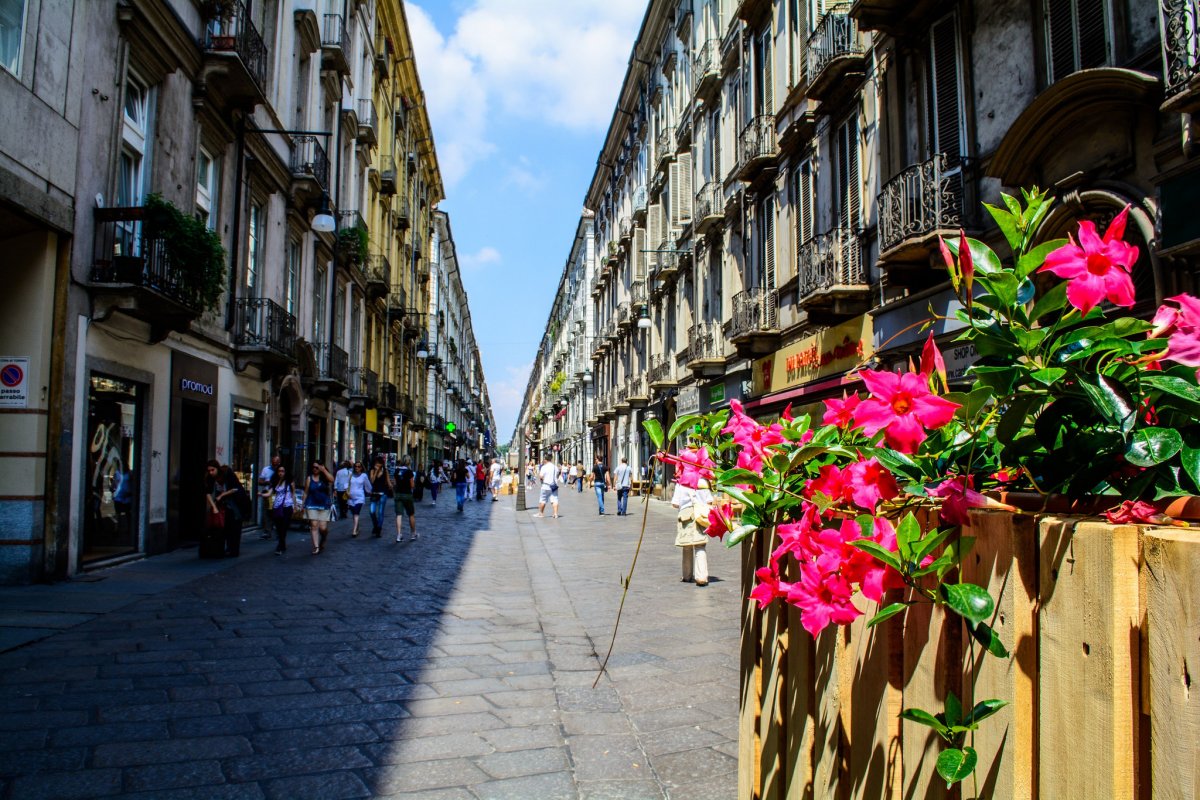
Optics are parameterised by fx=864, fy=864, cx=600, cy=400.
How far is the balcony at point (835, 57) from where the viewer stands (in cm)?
1474

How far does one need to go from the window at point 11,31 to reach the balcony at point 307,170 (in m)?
9.95

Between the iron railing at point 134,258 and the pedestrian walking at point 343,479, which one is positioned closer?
the iron railing at point 134,258

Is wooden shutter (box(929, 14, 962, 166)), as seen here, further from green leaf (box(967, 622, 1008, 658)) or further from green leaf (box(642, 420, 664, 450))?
green leaf (box(967, 622, 1008, 658))

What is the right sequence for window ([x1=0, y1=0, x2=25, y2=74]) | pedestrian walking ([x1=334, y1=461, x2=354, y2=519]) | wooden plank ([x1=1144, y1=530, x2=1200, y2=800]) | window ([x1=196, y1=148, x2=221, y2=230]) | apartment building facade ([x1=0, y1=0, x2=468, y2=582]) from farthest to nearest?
pedestrian walking ([x1=334, y1=461, x2=354, y2=519]) → window ([x1=196, y1=148, x2=221, y2=230]) → apartment building facade ([x1=0, y1=0, x2=468, y2=582]) → window ([x1=0, y1=0, x2=25, y2=74]) → wooden plank ([x1=1144, y1=530, x2=1200, y2=800])

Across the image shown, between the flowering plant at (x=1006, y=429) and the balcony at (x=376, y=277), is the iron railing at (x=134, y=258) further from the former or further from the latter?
the balcony at (x=376, y=277)

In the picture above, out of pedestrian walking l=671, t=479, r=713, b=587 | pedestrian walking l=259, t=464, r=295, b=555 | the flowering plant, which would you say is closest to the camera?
the flowering plant

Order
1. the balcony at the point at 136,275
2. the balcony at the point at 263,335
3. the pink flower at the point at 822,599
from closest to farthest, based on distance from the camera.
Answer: the pink flower at the point at 822,599 < the balcony at the point at 136,275 < the balcony at the point at 263,335

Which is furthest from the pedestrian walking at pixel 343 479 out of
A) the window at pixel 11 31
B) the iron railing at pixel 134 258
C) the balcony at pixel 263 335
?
the window at pixel 11 31

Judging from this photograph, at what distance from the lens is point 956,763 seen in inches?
55.1

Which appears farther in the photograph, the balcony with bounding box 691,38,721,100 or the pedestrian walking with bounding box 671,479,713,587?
the balcony with bounding box 691,38,721,100

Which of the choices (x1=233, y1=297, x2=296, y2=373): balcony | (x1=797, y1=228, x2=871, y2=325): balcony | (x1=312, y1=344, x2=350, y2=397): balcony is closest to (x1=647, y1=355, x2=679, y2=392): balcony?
(x1=312, y1=344, x2=350, y2=397): balcony

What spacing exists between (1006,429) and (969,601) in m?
0.27

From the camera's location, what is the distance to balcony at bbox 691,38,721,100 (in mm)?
24708

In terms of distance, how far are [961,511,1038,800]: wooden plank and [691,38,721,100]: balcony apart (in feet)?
81.8
